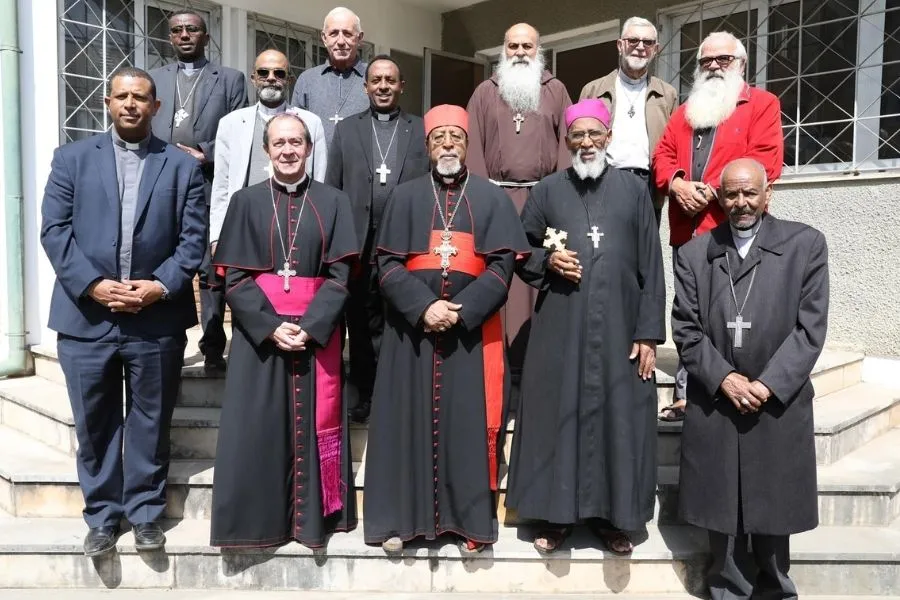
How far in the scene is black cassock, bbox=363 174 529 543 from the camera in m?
3.63

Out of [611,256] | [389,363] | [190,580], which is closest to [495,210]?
[611,256]

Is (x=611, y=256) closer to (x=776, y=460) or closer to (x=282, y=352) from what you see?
(x=776, y=460)

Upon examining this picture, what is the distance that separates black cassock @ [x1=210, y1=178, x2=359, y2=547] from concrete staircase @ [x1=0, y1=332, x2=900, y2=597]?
0.21 m

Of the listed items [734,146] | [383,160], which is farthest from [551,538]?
[734,146]

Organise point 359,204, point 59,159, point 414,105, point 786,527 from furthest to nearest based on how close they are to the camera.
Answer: point 414,105 → point 359,204 → point 59,159 → point 786,527

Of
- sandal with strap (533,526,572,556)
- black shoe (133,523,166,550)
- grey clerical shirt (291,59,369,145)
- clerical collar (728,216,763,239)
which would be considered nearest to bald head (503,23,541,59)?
grey clerical shirt (291,59,369,145)

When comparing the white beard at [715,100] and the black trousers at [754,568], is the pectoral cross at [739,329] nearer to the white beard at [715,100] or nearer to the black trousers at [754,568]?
the black trousers at [754,568]

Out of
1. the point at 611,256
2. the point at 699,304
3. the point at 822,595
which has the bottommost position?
the point at 822,595

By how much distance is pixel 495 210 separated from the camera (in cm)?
373

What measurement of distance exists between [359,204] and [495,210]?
942mm

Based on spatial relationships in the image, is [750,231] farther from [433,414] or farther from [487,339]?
[433,414]

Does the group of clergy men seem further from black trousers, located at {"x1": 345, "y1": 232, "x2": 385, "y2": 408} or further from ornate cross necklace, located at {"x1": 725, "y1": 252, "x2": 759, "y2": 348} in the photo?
black trousers, located at {"x1": 345, "y1": 232, "x2": 385, "y2": 408}

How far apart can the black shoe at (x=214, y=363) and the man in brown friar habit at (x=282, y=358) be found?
1177mm

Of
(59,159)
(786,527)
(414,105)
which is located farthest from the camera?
(414,105)
